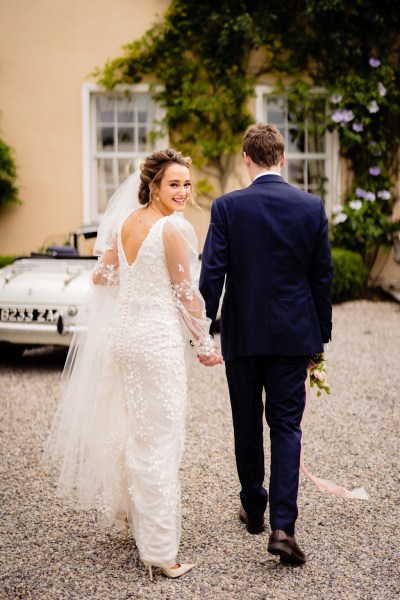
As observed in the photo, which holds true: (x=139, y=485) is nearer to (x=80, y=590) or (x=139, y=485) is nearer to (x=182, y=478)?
(x=80, y=590)

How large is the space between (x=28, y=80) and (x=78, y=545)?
8625 mm

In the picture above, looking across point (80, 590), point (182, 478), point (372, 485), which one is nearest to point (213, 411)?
point (182, 478)

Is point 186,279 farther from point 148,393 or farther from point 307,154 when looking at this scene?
point 307,154

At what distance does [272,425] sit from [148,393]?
55cm

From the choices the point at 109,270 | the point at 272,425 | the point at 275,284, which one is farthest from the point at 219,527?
the point at 109,270

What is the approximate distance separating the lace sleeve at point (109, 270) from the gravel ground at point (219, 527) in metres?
1.17

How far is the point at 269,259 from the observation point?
301 centimetres

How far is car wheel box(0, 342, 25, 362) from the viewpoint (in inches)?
272

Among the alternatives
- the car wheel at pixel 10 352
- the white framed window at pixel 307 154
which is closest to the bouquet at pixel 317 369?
the car wheel at pixel 10 352

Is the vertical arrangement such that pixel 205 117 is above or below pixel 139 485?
above

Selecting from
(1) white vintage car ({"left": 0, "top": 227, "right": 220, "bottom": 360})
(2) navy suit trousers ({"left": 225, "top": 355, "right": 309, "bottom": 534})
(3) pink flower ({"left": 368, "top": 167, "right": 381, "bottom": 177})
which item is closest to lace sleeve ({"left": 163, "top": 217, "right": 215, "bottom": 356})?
(2) navy suit trousers ({"left": 225, "top": 355, "right": 309, "bottom": 534})

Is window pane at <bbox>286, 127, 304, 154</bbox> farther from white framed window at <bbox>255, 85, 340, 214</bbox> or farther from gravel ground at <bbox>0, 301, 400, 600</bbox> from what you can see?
gravel ground at <bbox>0, 301, 400, 600</bbox>

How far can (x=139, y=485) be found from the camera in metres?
2.95

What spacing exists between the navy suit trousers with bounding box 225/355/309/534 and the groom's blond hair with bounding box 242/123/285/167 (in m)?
0.84
